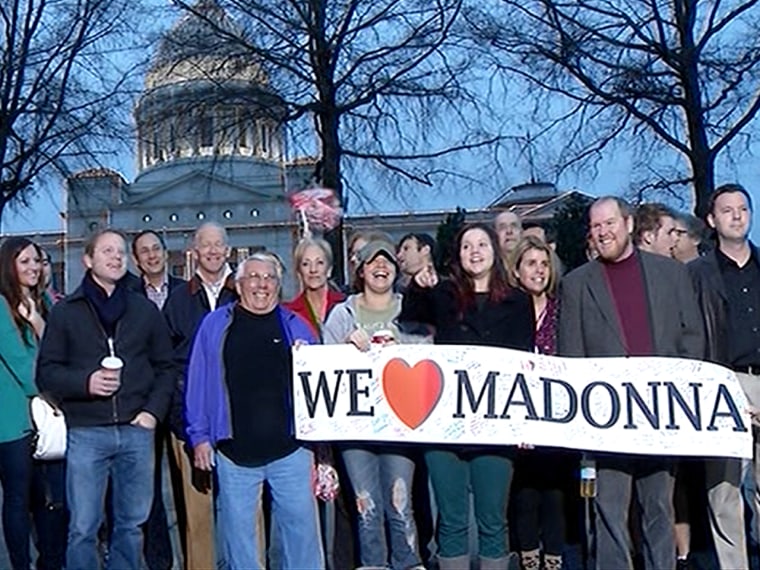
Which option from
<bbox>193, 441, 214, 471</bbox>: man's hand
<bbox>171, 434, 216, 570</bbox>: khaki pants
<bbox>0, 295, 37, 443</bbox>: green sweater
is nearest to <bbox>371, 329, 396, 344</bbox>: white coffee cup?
<bbox>193, 441, 214, 471</bbox>: man's hand

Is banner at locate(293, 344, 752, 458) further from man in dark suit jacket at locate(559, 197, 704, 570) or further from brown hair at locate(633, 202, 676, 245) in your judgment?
brown hair at locate(633, 202, 676, 245)

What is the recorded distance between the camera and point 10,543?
23.3 ft

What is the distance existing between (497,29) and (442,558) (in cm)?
1151

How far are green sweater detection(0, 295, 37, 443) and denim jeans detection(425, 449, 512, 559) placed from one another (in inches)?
101

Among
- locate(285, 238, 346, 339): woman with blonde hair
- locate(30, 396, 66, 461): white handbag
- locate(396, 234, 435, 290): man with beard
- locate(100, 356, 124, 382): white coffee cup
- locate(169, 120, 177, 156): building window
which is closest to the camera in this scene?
locate(100, 356, 124, 382): white coffee cup

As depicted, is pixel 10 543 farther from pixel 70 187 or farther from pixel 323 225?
pixel 70 187

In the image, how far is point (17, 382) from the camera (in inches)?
273

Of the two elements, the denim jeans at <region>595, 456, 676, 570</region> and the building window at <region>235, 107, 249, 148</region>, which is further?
the building window at <region>235, 107, 249, 148</region>

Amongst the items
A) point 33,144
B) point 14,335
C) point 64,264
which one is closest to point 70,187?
point 33,144

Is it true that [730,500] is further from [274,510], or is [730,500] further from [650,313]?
[274,510]

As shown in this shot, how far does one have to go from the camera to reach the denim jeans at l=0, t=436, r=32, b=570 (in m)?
6.93

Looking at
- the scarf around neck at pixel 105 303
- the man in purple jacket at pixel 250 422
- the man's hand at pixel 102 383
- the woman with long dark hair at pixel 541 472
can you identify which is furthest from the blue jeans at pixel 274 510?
the woman with long dark hair at pixel 541 472

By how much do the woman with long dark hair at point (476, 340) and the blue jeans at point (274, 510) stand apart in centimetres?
73

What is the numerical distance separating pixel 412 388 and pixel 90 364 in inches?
73.2
